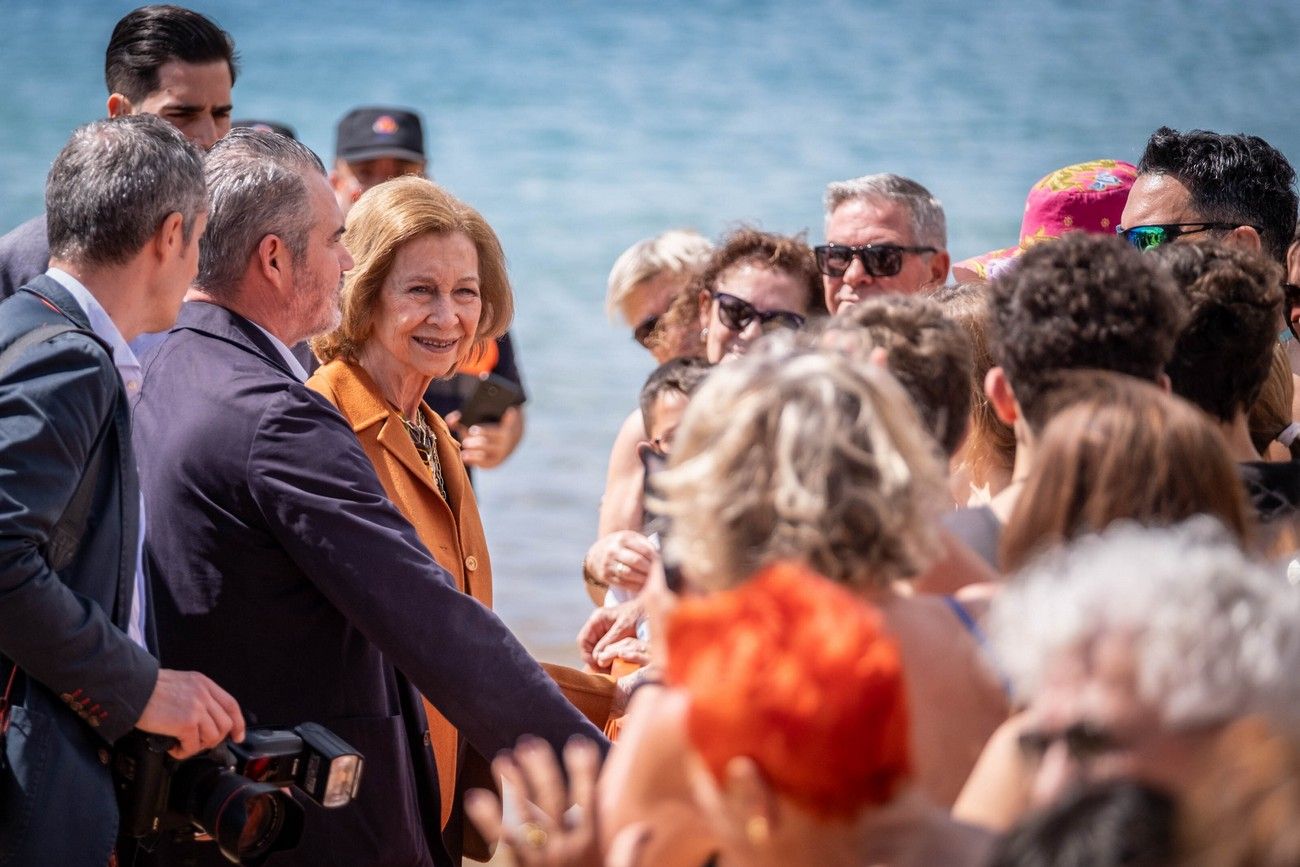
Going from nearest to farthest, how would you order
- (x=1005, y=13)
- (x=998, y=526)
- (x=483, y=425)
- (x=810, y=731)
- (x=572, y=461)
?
(x=810, y=731) < (x=998, y=526) < (x=483, y=425) < (x=572, y=461) < (x=1005, y=13)

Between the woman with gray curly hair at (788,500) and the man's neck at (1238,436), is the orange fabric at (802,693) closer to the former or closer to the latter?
the woman with gray curly hair at (788,500)

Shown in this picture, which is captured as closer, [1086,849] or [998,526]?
[1086,849]

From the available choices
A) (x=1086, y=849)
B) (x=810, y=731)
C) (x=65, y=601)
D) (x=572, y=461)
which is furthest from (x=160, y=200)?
(x=572, y=461)

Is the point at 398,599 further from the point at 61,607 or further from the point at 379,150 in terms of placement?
the point at 379,150

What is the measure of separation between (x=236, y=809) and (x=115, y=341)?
79cm

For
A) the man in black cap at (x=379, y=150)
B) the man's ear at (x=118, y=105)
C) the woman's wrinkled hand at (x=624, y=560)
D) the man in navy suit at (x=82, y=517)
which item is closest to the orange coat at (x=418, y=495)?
the woman's wrinkled hand at (x=624, y=560)

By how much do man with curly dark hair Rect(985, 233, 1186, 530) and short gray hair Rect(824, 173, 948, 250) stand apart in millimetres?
1676

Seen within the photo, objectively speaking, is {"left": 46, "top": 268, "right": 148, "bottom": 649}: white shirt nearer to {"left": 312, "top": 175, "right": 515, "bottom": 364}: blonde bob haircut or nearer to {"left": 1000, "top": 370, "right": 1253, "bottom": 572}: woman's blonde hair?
{"left": 312, "top": 175, "right": 515, "bottom": 364}: blonde bob haircut

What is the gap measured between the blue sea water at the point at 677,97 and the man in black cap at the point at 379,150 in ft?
20.6

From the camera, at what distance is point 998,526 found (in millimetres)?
2211

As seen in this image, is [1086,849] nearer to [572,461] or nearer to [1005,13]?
[572,461]

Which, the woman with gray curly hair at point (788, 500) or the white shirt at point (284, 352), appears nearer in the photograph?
the woman with gray curly hair at point (788, 500)

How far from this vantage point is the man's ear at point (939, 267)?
394 cm

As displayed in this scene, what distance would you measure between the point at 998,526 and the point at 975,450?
0.79m
